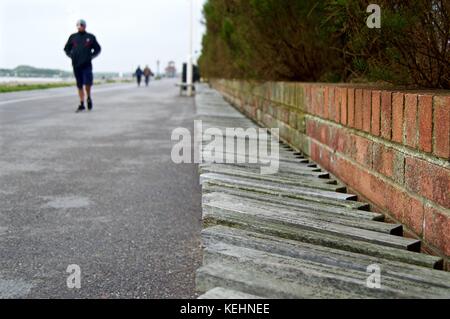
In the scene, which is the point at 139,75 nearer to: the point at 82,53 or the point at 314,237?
the point at 82,53

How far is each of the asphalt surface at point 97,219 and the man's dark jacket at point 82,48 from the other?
4777mm

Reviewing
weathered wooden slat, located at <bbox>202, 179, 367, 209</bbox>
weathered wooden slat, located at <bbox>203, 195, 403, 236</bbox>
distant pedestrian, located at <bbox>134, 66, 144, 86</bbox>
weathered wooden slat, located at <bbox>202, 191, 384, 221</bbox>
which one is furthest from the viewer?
distant pedestrian, located at <bbox>134, 66, 144, 86</bbox>

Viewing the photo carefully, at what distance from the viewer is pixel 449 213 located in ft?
5.84

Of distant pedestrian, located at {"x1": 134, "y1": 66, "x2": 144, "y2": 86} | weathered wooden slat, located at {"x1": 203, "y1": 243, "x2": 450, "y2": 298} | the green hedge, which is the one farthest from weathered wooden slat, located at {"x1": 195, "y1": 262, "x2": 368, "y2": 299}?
distant pedestrian, located at {"x1": 134, "y1": 66, "x2": 144, "y2": 86}

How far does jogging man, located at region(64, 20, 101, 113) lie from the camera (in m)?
10.9

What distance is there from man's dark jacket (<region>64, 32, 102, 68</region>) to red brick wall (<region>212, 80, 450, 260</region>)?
7.95 meters

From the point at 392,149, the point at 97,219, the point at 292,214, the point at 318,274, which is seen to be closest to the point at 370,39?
the point at 392,149

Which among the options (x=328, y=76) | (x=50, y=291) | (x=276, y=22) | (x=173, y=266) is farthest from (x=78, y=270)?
(x=276, y=22)

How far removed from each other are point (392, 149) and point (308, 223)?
0.51 meters

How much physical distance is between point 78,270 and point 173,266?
1.30ft

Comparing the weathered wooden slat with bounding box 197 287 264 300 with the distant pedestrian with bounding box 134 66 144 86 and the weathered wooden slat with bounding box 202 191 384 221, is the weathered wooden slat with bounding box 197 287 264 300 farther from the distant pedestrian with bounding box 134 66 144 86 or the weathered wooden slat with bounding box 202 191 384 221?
the distant pedestrian with bounding box 134 66 144 86

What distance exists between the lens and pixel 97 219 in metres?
3.08
